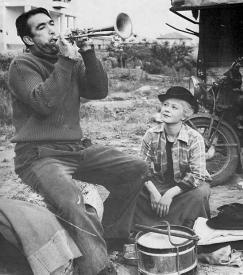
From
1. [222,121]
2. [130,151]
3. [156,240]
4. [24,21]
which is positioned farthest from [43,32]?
[130,151]

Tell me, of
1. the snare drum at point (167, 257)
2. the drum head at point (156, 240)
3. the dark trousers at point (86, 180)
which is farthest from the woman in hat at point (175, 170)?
the snare drum at point (167, 257)

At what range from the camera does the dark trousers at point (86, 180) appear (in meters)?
2.91

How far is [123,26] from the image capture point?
3.22m

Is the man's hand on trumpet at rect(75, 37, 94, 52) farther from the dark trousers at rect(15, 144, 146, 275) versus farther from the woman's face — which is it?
the woman's face

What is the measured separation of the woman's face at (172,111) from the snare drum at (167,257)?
3.58ft

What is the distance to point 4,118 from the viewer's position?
715 centimetres

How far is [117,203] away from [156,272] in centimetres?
78

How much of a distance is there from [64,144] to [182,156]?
1027 millimetres

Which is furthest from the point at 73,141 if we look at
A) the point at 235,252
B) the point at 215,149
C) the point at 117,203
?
the point at 215,149

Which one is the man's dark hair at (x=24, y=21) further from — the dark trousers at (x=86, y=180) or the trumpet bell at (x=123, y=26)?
the dark trousers at (x=86, y=180)

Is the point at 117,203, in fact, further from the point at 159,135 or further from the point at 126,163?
the point at 159,135

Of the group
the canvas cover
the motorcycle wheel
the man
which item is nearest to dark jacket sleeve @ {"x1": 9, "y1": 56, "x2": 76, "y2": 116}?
the man

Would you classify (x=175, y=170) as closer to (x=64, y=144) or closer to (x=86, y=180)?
(x=86, y=180)

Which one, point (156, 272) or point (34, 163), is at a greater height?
point (34, 163)
